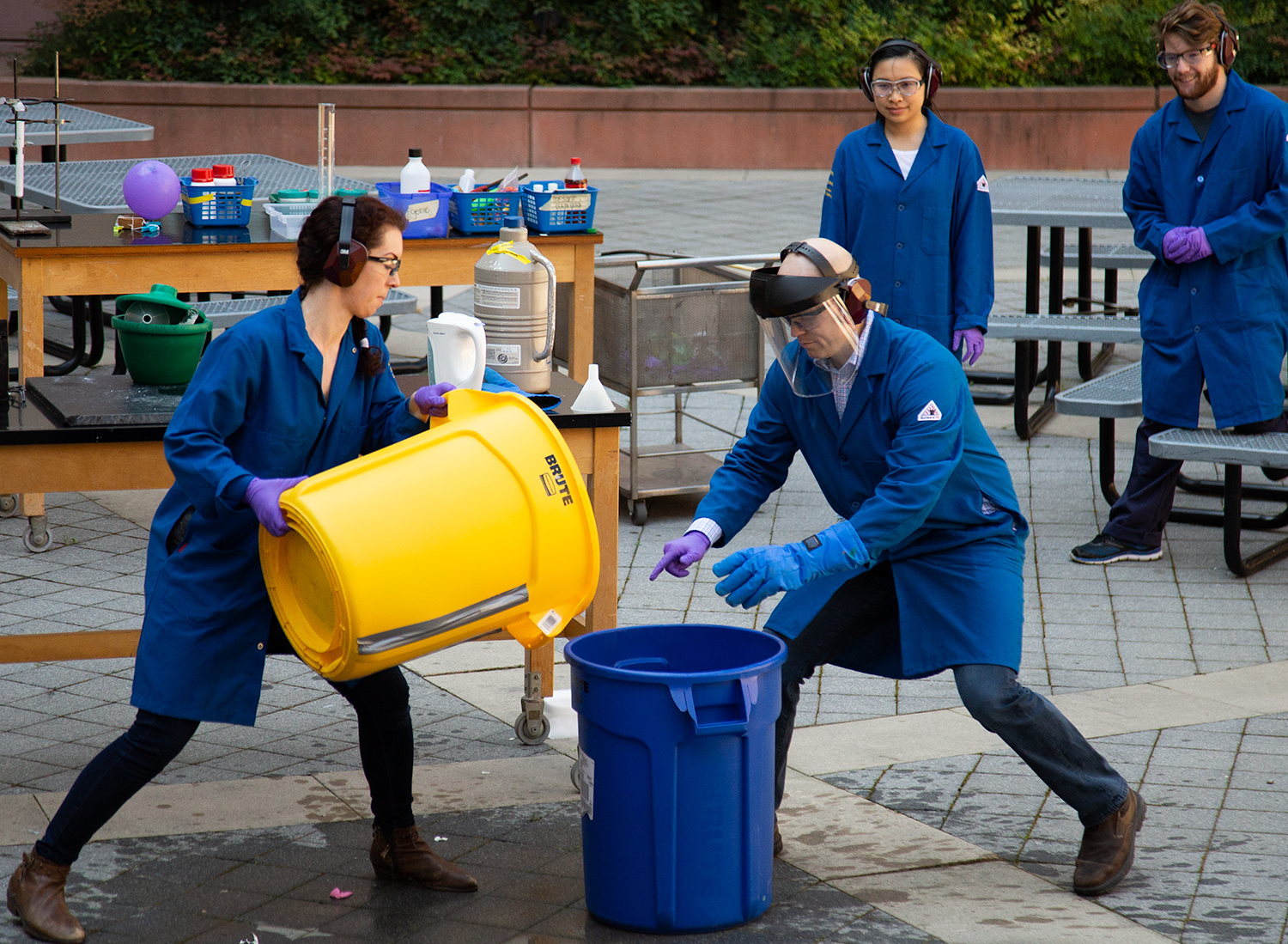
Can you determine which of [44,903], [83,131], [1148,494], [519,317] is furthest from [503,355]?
[83,131]

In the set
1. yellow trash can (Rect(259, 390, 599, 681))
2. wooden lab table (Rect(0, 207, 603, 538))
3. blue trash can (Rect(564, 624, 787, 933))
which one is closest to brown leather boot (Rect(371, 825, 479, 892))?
blue trash can (Rect(564, 624, 787, 933))

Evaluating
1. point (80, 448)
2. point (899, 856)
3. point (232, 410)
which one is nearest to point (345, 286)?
point (232, 410)

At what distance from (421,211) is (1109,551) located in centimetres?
300

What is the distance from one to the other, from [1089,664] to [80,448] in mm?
3172

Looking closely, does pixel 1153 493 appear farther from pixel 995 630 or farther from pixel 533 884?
pixel 533 884

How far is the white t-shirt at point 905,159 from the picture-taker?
595 centimetres

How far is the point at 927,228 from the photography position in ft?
19.5

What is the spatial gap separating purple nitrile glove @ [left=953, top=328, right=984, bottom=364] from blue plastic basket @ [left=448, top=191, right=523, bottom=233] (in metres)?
1.86

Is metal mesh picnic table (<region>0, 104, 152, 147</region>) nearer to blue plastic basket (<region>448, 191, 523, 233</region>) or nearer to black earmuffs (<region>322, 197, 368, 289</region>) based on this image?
blue plastic basket (<region>448, 191, 523, 233</region>)

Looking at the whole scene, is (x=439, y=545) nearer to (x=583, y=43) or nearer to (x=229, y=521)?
(x=229, y=521)

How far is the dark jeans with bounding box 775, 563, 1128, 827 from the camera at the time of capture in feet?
11.3

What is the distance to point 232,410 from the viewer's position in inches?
125

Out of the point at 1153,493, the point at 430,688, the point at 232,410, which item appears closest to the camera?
the point at 232,410

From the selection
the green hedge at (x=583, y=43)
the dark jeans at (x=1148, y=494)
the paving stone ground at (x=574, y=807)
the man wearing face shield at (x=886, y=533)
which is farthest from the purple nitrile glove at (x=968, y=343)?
the green hedge at (x=583, y=43)
